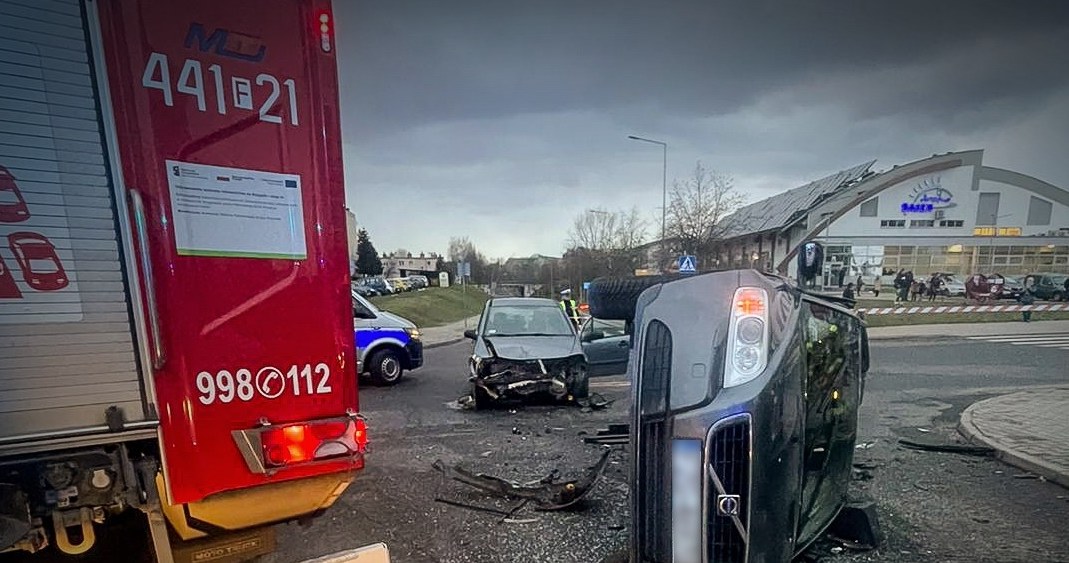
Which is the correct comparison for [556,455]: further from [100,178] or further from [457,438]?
[100,178]

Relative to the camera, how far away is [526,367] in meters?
6.58

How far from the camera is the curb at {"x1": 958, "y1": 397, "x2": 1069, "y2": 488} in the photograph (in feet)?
13.2

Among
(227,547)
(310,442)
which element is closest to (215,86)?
(310,442)

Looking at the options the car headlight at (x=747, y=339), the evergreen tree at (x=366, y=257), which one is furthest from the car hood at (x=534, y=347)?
the evergreen tree at (x=366, y=257)

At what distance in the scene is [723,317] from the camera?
1814mm

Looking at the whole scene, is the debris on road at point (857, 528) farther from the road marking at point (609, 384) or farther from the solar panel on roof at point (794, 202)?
the solar panel on roof at point (794, 202)

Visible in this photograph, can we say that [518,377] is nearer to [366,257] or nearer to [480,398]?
[480,398]

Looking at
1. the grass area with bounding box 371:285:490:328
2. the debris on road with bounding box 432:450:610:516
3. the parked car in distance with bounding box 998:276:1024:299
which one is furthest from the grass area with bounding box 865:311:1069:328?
the grass area with bounding box 371:285:490:328

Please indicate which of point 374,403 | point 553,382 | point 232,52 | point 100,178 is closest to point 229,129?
point 232,52

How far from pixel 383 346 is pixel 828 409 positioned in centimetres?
774

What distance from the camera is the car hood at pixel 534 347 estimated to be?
262 inches

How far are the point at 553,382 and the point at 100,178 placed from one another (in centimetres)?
552

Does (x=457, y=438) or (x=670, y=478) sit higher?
(x=670, y=478)

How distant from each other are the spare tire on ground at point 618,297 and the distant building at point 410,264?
7231 centimetres
